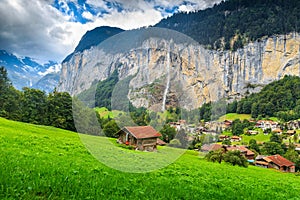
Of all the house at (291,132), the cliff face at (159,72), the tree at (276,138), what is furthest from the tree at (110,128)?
the house at (291,132)

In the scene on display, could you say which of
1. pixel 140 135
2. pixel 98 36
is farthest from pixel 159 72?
pixel 98 36

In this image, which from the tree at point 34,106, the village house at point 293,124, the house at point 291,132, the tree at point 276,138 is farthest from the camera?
the village house at point 293,124

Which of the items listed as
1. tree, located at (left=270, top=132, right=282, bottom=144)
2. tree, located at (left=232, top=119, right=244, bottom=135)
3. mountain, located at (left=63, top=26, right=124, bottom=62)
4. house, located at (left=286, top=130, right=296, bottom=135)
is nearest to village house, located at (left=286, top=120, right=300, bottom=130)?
house, located at (left=286, top=130, right=296, bottom=135)

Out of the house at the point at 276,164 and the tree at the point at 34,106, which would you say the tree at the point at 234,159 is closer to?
the house at the point at 276,164

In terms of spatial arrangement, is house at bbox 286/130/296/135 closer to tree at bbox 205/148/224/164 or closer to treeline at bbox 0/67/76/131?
tree at bbox 205/148/224/164

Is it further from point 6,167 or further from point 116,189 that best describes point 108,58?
point 6,167
